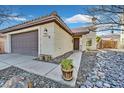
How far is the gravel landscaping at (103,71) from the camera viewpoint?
2963 millimetres

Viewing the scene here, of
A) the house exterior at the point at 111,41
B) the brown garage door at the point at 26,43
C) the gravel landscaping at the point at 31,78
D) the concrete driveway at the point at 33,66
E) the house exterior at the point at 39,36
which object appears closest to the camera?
the gravel landscaping at the point at 31,78

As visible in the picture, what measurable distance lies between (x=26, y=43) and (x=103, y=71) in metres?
4.38

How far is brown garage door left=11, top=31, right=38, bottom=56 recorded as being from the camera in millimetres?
5582

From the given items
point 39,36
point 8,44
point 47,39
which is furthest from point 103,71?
point 8,44

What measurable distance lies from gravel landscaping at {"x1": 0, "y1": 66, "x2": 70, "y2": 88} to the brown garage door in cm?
193

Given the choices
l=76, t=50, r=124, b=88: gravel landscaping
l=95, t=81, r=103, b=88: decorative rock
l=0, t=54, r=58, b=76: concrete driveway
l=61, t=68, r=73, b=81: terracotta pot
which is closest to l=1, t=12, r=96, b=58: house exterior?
l=0, t=54, r=58, b=76: concrete driveway

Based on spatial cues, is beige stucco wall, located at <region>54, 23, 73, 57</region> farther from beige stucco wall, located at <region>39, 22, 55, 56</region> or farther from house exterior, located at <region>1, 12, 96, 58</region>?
beige stucco wall, located at <region>39, 22, 55, 56</region>

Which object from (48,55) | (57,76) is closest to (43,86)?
(57,76)

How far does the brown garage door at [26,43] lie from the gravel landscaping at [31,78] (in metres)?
1.93

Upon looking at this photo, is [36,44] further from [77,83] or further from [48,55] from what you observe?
[77,83]

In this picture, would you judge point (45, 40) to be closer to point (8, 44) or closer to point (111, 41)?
point (111, 41)

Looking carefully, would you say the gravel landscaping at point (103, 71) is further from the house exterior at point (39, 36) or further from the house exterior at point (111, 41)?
the house exterior at point (39, 36)

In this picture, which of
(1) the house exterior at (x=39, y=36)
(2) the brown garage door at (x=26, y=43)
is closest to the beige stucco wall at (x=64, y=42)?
(1) the house exterior at (x=39, y=36)
